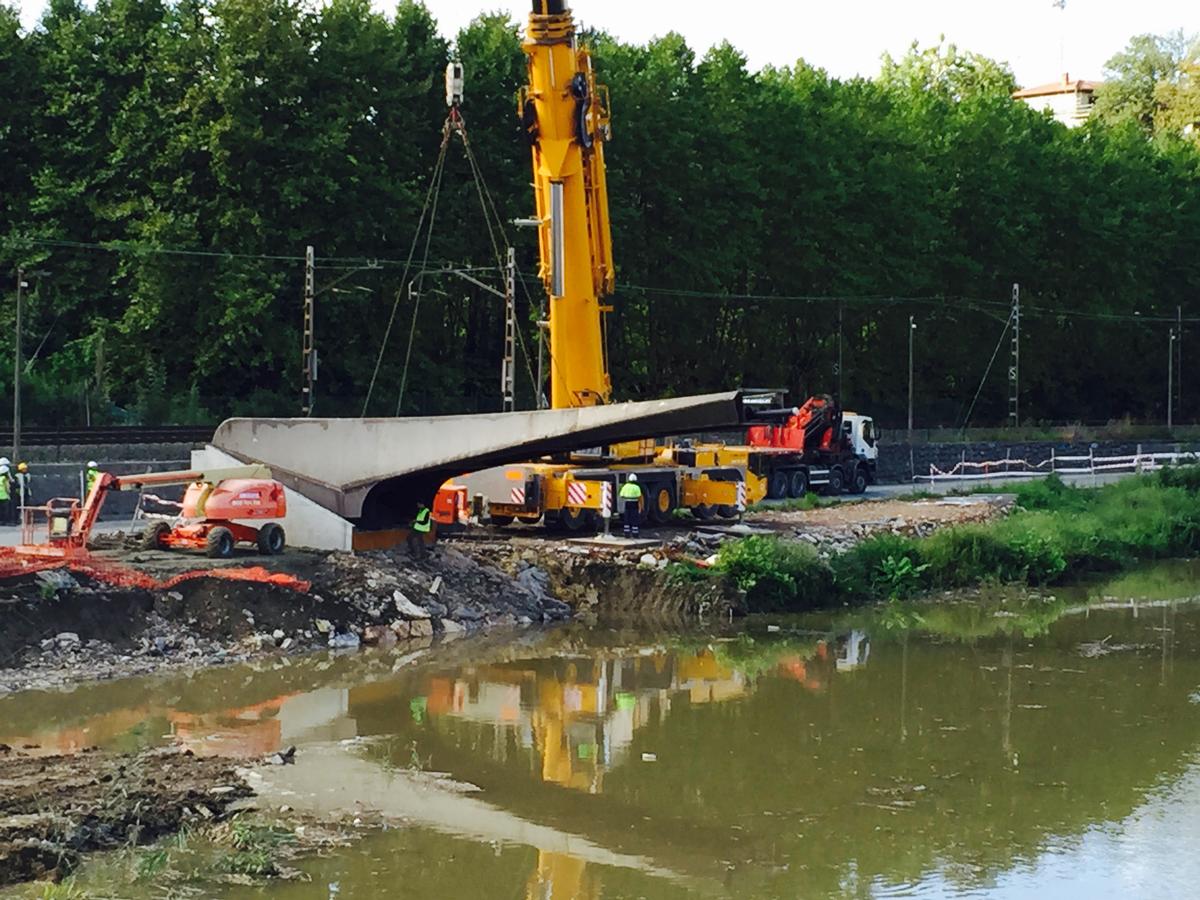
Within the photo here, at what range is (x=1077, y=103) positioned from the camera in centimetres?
15838

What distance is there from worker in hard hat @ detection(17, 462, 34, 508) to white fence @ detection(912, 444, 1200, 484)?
29.3 meters

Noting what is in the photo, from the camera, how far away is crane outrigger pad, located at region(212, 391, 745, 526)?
24.5m

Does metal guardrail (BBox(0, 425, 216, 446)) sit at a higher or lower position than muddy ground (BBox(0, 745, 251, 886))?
higher

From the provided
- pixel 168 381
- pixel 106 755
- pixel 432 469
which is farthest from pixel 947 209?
pixel 106 755

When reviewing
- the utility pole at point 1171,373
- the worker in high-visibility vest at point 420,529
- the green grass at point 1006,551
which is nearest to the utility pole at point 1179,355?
the utility pole at point 1171,373

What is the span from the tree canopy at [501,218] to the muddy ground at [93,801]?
3002 centimetres

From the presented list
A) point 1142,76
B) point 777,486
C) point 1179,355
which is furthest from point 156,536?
point 1142,76

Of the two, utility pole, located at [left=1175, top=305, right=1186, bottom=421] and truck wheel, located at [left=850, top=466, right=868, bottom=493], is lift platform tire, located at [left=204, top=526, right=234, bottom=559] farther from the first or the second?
utility pole, located at [left=1175, top=305, right=1186, bottom=421]

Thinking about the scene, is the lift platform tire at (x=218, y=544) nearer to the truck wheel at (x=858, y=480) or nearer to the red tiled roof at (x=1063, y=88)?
the truck wheel at (x=858, y=480)

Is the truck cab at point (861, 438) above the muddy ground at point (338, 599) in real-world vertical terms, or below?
above

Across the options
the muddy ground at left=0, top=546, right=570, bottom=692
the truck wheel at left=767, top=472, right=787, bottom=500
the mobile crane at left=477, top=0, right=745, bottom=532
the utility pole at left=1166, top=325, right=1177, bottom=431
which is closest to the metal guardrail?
the mobile crane at left=477, top=0, right=745, bottom=532

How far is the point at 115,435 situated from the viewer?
4259 cm

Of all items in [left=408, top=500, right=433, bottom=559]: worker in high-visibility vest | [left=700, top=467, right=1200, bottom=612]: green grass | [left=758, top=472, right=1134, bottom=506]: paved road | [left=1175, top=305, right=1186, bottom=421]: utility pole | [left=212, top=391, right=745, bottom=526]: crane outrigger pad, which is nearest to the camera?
[left=212, top=391, right=745, bottom=526]: crane outrigger pad

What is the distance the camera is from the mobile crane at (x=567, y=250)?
3091 cm
